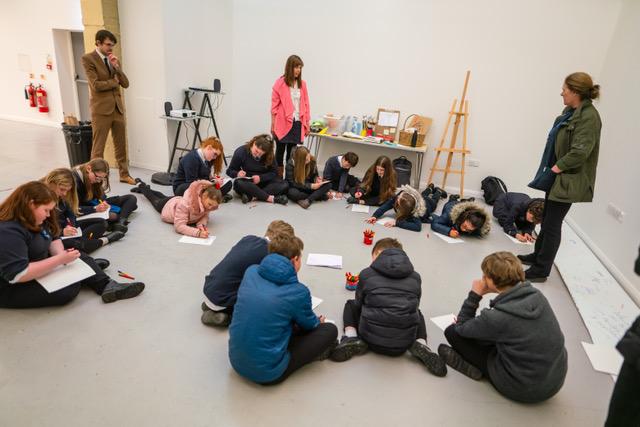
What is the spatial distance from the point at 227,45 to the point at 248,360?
5.63 meters

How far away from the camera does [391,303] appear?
2053mm

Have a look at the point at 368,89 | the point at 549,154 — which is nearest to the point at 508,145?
the point at 368,89

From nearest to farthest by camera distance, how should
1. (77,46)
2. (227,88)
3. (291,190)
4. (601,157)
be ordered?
(601,157)
(291,190)
(227,88)
(77,46)

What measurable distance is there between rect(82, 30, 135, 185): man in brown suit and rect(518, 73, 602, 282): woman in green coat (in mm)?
4484

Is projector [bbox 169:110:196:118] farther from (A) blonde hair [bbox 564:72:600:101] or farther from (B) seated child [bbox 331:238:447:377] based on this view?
(A) blonde hair [bbox 564:72:600:101]

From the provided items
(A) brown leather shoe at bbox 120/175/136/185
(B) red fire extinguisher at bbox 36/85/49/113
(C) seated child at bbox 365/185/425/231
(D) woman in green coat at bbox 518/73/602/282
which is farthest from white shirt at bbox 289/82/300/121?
(B) red fire extinguisher at bbox 36/85/49/113

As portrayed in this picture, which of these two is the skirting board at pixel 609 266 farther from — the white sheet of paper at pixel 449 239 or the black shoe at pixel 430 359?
the black shoe at pixel 430 359

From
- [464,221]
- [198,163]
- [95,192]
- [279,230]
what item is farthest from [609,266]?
[95,192]

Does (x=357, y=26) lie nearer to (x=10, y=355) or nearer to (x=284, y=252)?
(x=284, y=252)

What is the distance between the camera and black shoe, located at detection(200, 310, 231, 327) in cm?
226

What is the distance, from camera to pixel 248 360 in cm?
177

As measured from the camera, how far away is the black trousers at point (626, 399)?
4.18ft

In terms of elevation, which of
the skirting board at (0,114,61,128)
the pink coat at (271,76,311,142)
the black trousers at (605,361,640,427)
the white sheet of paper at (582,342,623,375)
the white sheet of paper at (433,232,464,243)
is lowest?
the white sheet of paper at (582,342,623,375)

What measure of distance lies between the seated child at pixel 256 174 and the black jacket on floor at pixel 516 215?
8.46 feet
